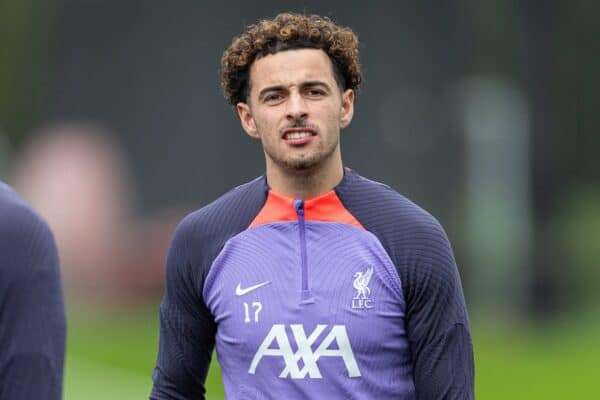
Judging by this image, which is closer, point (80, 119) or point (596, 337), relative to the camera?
point (596, 337)

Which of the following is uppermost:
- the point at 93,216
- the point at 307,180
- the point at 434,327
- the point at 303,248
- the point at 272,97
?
the point at 272,97

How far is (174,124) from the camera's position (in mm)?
22281

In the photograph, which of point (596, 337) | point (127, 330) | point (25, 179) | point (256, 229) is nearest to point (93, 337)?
point (127, 330)

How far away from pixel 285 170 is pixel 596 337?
1234 centimetres

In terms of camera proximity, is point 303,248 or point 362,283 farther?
point 303,248

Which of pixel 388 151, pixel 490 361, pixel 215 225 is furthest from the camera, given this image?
pixel 388 151

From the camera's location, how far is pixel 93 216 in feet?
79.4

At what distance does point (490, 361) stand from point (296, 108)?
34.7 feet

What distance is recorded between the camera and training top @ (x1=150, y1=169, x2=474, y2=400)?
5527 millimetres

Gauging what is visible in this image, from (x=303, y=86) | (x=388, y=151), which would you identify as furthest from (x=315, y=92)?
(x=388, y=151)

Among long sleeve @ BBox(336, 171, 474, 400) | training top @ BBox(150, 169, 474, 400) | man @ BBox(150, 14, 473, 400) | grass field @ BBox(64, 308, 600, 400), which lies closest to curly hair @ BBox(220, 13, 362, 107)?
man @ BBox(150, 14, 473, 400)

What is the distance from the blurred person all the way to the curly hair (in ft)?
52.2

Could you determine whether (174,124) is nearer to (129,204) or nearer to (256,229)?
(129,204)

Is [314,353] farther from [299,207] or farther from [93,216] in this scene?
[93,216]
